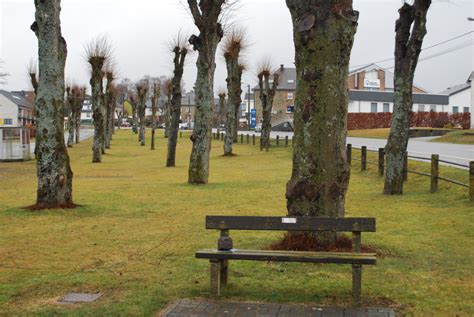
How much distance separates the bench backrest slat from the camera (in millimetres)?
6016

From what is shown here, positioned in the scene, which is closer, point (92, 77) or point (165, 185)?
point (165, 185)

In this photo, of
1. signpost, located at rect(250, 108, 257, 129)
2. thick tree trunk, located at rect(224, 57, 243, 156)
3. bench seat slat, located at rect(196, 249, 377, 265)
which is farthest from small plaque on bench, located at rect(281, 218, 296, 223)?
signpost, located at rect(250, 108, 257, 129)

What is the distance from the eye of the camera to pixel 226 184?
1883cm

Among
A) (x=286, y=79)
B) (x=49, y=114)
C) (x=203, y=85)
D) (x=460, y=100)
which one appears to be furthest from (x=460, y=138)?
(x=286, y=79)

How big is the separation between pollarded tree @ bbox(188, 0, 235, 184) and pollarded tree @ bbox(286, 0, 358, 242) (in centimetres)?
1126

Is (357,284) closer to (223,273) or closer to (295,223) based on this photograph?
(295,223)

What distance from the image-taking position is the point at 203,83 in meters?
19.4

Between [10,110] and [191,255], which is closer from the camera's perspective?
[191,255]

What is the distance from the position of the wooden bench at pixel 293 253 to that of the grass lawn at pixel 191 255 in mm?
324

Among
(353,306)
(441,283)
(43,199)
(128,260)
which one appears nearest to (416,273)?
(441,283)

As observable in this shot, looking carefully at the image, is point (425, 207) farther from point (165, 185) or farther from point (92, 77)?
point (92, 77)

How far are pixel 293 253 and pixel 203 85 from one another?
13759 mm

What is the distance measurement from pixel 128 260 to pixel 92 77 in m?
29.8

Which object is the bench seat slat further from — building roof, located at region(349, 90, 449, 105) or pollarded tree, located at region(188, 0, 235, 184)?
building roof, located at region(349, 90, 449, 105)
